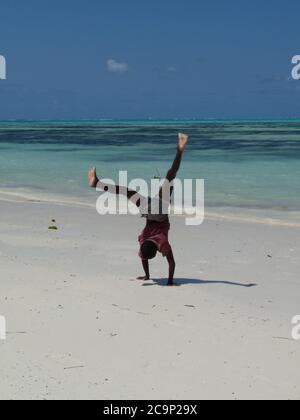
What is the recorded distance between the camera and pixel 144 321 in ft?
15.8

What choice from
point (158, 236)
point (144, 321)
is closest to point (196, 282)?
point (158, 236)

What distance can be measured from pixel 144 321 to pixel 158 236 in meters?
1.50

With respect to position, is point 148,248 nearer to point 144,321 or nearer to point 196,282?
point 196,282

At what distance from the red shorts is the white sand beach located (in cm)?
34

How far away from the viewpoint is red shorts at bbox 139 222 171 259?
615cm

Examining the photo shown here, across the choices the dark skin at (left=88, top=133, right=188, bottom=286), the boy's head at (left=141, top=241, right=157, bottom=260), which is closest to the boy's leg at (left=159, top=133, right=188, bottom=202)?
the dark skin at (left=88, top=133, right=188, bottom=286)

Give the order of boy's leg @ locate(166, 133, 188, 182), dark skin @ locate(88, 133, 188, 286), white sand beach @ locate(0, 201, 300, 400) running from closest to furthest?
white sand beach @ locate(0, 201, 300, 400) → dark skin @ locate(88, 133, 188, 286) → boy's leg @ locate(166, 133, 188, 182)

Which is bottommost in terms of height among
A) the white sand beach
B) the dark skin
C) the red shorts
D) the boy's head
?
the white sand beach

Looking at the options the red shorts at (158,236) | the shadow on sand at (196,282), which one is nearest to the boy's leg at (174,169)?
the red shorts at (158,236)

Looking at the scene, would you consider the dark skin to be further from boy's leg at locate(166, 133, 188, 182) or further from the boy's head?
the boy's head

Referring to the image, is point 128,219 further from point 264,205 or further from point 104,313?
point 104,313

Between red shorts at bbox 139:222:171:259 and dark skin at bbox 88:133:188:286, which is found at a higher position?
dark skin at bbox 88:133:188:286

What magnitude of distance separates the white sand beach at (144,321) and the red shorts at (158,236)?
34 cm

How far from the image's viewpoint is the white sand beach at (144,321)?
3.71 m
